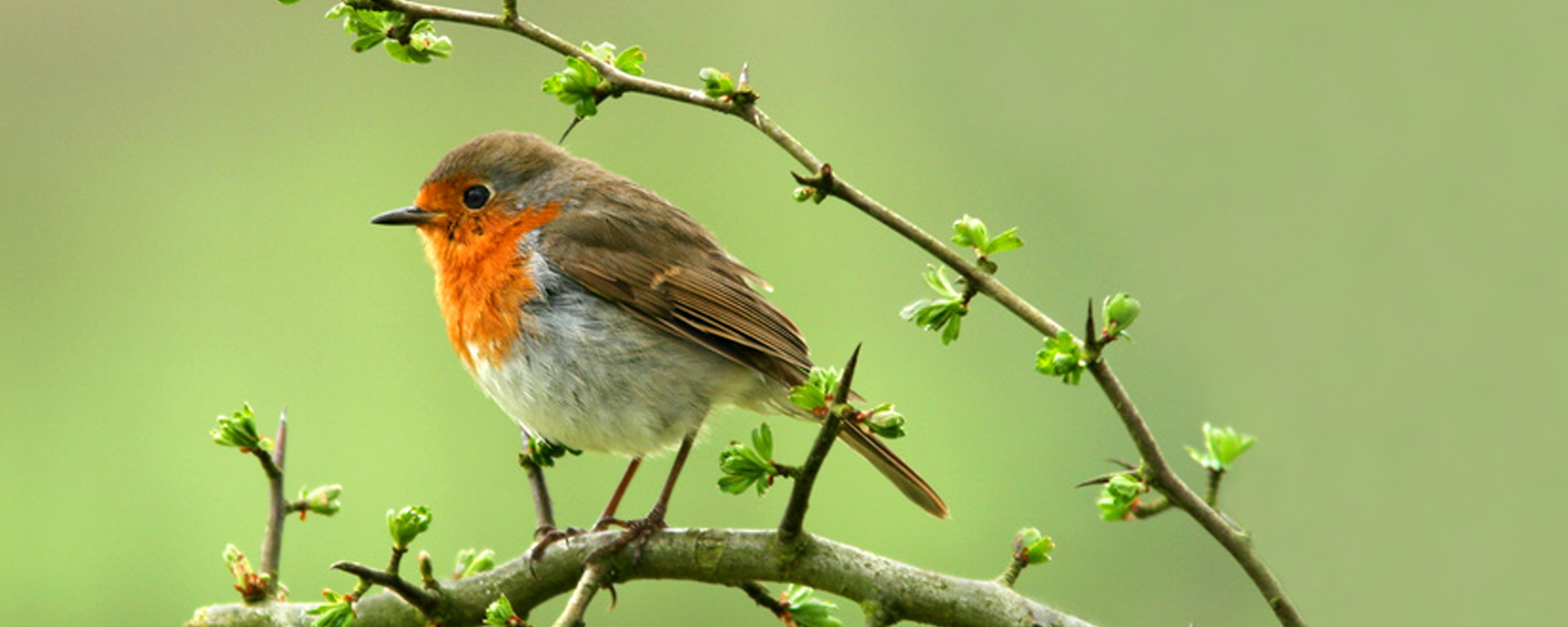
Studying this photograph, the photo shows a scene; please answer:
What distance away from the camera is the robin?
3.86m

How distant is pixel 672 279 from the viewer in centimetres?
409

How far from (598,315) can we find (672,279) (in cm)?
24

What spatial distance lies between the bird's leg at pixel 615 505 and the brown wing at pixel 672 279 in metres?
0.41

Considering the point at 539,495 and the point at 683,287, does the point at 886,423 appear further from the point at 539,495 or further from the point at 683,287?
the point at 683,287

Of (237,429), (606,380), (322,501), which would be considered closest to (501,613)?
(237,429)

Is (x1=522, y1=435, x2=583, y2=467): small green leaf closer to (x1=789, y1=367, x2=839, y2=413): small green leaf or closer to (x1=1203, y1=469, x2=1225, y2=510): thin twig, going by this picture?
(x1=789, y1=367, x2=839, y2=413): small green leaf

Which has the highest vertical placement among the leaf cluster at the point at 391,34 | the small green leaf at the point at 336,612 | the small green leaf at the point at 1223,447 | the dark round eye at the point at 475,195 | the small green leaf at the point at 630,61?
the dark round eye at the point at 475,195

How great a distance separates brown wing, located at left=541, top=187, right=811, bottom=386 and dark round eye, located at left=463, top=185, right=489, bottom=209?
0.25 meters

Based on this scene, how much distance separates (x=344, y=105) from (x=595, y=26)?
200cm

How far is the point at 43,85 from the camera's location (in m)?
12.0

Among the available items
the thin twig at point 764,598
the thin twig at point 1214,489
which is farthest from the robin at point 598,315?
the thin twig at point 1214,489

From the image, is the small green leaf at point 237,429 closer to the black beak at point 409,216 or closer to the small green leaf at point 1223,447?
the black beak at point 409,216

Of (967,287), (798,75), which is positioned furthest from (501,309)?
(798,75)

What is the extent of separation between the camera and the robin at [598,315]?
3855mm
